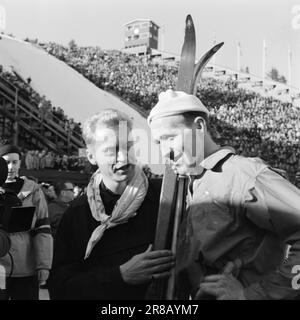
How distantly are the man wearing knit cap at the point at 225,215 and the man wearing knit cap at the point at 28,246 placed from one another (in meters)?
1.84

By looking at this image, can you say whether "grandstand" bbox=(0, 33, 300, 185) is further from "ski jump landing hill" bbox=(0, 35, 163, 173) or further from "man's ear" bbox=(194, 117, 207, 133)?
"man's ear" bbox=(194, 117, 207, 133)

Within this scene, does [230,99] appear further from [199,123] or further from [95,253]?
[199,123]

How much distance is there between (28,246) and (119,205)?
1605 millimetres

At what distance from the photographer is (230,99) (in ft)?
64.2

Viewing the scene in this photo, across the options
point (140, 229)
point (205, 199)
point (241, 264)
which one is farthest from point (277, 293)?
point (140, 229)

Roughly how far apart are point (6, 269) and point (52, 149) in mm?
9598

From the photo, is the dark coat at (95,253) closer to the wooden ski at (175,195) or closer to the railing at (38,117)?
the wooden ski at (175,195)

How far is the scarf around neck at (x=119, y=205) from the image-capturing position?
168cm

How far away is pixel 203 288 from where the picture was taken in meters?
1.28

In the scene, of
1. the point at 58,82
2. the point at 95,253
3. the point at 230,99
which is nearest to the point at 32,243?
the point at 95,253

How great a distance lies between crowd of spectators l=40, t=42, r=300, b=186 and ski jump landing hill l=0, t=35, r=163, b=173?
1.09 metres

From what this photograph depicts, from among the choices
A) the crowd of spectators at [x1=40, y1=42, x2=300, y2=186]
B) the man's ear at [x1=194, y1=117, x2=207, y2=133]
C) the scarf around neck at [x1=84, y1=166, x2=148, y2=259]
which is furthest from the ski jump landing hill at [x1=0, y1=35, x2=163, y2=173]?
the man's ear at [x1=194, y1=117, x2=207, y2=133]

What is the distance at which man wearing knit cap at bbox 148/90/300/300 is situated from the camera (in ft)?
3.87
